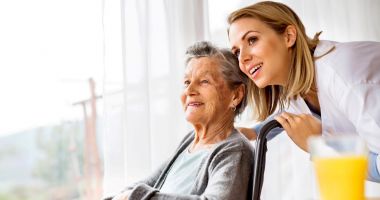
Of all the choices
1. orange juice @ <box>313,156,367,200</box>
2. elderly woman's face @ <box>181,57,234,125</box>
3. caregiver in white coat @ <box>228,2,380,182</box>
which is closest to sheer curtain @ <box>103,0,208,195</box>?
elderly woman's face @ <box>181,57,234,125</box>

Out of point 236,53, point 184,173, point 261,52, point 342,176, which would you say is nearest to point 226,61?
point 236,53

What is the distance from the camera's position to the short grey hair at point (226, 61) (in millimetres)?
1557

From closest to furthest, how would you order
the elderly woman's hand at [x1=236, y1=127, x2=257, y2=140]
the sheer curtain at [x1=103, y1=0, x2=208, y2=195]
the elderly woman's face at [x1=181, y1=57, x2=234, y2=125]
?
the elderly woman's face at [x1=181, y1=57, x2=234, y2=125] < the elderly woman's hand at [x1=236, y1=127, x2=257, y2=140] < the sheer curtain at [x1=103, y1=0, x2=208, y2=195]

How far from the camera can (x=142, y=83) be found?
187 centimetres

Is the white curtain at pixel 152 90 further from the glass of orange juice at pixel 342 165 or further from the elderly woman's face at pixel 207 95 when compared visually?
the glass of orange juice at pixel 342 165

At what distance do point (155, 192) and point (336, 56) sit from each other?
1.95 feet

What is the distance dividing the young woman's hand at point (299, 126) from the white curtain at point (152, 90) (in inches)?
25.5

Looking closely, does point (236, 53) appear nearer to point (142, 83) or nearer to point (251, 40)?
point (251, 40)

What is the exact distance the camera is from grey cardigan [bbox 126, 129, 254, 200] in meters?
1.28

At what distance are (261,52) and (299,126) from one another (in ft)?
0.99

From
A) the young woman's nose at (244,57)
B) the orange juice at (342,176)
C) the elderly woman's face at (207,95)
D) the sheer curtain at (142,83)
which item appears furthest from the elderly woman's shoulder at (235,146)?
the orange juice at (342,176)

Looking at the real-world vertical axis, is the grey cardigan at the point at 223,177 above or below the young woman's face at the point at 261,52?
below

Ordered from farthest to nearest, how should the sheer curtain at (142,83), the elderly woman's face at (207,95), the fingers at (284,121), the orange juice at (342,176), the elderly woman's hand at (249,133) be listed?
1. the sheer curtain at (142,83)
2. the elderly woman's hand at (249,133)
3. the elderly woman's face at (207,95)
4. the fingers at (284,121)
5. the orange juice at (342,176)

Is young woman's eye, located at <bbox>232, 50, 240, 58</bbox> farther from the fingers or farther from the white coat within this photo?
the fingers
